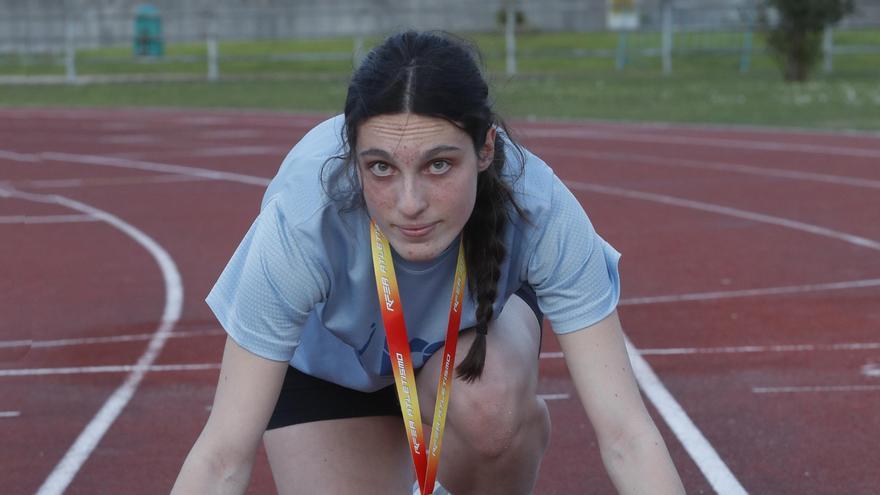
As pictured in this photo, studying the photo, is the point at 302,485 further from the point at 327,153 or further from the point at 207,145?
the point at 207,145

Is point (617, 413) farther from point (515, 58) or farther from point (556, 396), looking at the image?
point (515, 58)

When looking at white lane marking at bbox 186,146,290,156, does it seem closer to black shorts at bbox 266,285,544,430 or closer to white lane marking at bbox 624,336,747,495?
white lane marking at bbox 624,336,747,495

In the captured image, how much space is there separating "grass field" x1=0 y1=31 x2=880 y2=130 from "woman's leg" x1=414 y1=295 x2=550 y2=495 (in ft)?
29.4

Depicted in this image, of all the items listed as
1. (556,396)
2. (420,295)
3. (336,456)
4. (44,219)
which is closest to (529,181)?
(420,295)

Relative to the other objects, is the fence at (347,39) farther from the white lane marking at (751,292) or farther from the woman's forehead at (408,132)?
the woman's forehead at (408,132)

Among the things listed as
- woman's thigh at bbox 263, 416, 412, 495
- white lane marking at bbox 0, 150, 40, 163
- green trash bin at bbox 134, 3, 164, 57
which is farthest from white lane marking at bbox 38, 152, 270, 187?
green trash bin at bbox 134, 3, 164, 57

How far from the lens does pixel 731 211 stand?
10.2 metres

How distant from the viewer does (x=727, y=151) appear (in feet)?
45.8

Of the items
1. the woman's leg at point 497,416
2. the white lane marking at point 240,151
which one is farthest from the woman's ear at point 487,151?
the white lane marking at point 240,151

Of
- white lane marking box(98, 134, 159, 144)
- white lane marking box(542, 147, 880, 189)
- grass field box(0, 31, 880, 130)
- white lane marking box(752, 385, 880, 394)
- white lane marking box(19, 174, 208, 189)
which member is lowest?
white lane marking box(19, 174, 208, 189)

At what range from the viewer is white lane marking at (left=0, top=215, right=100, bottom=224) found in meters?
10.4

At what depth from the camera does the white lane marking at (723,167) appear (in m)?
11.6

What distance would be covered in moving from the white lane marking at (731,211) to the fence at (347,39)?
13812 millimetres

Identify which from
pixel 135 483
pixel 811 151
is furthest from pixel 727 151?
pixel 135 483
